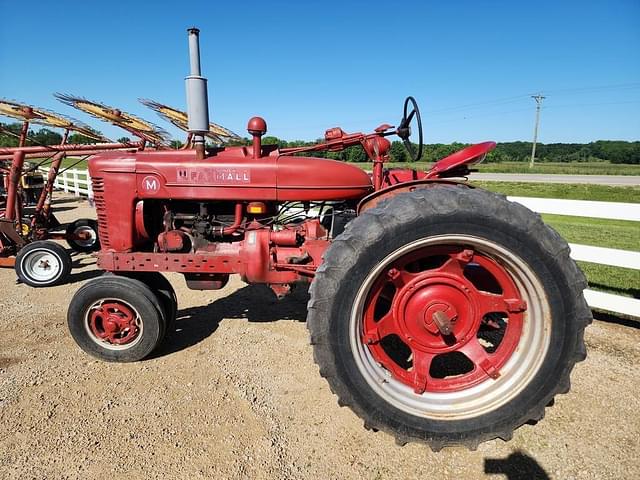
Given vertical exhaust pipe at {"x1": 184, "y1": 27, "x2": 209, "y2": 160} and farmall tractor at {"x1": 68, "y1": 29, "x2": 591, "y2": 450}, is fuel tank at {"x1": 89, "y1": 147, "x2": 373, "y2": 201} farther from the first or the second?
vertical exhaust pipe at {"x1": 184, "y1": 27, "x2": 209, "y2": 160}

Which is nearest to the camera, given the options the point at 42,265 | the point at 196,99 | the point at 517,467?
the point at 517,467

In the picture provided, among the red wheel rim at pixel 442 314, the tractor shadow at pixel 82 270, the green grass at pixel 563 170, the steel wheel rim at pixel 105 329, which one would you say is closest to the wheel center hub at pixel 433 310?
the red wheel rim at pixel 442 314

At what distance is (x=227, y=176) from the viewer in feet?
8.32

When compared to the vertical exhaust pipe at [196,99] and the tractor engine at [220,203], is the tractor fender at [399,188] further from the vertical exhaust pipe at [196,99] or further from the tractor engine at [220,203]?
the vertical exhaust pipe at [196,99]

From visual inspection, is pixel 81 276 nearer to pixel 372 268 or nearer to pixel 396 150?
pixel 396 150

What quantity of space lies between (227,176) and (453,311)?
1.61m

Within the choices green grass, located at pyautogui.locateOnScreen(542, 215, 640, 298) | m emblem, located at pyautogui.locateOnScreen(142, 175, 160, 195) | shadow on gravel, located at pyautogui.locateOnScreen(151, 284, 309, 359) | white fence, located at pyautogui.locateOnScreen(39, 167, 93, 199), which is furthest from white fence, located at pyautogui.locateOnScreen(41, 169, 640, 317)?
white fence, located at pyautogui.locateOnScreen(39, 167, 93, 199)

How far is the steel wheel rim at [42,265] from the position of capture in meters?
4.47

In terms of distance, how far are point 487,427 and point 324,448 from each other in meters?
0.79

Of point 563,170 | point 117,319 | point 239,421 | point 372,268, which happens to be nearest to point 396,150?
point 372,268

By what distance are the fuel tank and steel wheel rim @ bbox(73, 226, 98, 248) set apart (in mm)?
3950

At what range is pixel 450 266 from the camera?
80.7 inches

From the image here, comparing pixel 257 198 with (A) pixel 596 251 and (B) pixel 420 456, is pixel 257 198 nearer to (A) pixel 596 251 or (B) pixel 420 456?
(B) pixel 420 456

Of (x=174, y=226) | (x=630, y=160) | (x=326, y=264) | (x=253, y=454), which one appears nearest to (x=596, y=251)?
(x=326, y=264)
